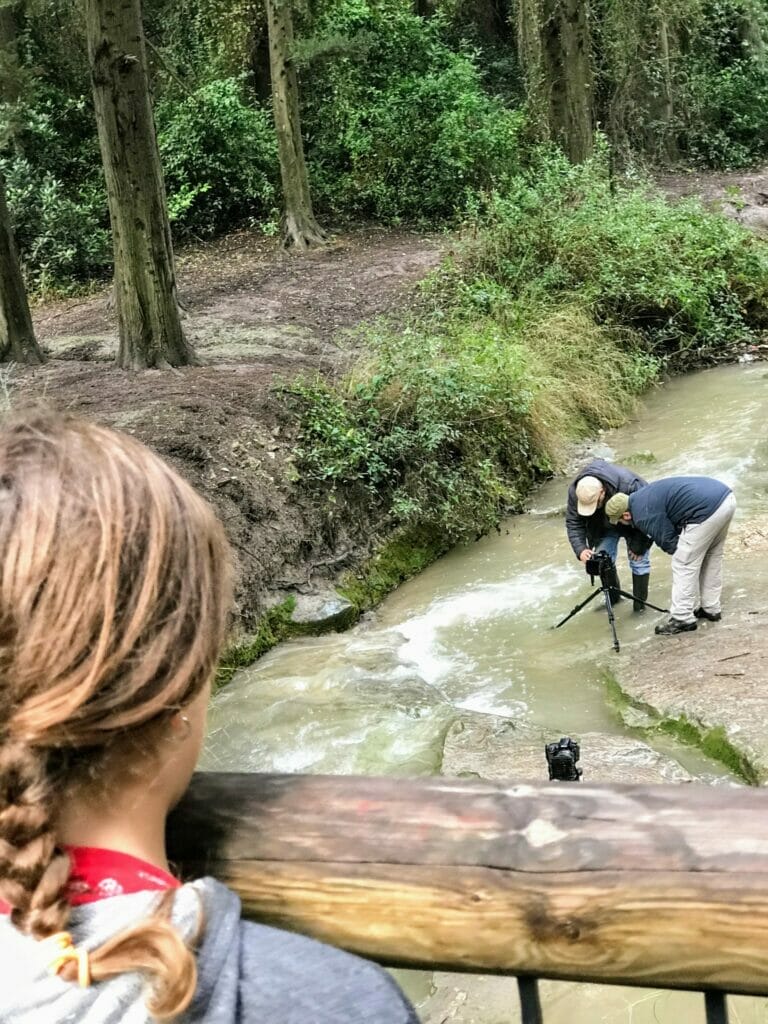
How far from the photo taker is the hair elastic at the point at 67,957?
95cm

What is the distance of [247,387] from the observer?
889 cm

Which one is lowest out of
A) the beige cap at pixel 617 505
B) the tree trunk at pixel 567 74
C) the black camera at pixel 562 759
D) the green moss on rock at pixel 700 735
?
the green moss on rock at pixel 700 735

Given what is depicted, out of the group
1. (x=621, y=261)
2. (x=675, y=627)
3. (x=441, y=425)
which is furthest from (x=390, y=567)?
(x=621, y=261)

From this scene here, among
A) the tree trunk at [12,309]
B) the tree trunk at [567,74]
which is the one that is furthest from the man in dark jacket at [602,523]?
the tree trunk at [567,74]

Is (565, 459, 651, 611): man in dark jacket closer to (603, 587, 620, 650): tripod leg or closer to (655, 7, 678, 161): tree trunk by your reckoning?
(603, 587, 620, 650): tripod leg

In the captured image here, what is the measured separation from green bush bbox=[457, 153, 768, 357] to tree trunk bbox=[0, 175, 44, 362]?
519 centimetres

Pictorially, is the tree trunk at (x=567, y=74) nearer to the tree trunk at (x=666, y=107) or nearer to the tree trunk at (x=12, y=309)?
the tree trunk at (x=666, y=107)

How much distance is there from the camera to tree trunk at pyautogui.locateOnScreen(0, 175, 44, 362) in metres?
9.92

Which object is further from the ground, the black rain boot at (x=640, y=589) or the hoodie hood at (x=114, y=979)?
the hoodie hood at (x=114, y=979)

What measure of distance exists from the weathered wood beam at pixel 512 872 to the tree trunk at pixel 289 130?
51.3ft

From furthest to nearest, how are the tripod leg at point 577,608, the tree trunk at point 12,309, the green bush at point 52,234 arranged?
the green bush at point 52,234 < the tree trunk at point 12,309 < the tripod leg at point 577,608

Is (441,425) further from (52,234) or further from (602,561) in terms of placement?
(52,234)

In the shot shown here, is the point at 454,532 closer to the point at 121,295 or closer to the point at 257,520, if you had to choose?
the point at 257,520

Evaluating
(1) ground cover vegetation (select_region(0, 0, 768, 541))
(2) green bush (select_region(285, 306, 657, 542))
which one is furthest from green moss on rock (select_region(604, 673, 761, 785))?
(1) ground cover vegetation (select_region(0, 0, 768, 541))
